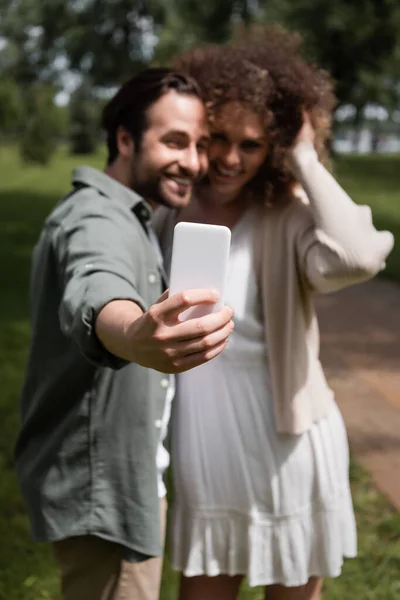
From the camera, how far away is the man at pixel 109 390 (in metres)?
1.97

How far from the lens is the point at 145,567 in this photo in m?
2.13

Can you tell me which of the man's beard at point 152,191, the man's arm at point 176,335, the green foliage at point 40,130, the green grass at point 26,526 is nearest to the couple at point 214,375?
the man's beard at point 152,191

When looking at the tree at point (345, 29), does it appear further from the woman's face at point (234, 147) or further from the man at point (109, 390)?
the man at point (109, 390)

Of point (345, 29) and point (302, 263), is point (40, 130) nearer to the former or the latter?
point (345, 29)

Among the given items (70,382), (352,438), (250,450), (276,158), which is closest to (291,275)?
(276,158)

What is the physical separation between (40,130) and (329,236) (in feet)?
115

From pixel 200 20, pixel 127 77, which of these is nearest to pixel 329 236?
pixel 127 77

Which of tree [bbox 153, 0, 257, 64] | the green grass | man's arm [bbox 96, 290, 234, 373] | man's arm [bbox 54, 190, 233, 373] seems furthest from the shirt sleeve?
tree [bbox 153, 0, 257, 64]

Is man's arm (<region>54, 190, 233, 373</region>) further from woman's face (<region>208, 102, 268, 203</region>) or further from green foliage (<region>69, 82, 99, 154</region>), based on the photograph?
green foliage (<region>69, 82, 99, 154</region>)

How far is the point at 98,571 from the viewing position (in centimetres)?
209

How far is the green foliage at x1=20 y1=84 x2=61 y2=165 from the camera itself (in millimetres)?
35812

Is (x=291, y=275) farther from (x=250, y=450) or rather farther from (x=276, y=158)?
(x=250, y=450)

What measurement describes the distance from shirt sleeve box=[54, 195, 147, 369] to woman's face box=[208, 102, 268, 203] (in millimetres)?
411

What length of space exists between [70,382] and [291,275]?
0.69 meters
